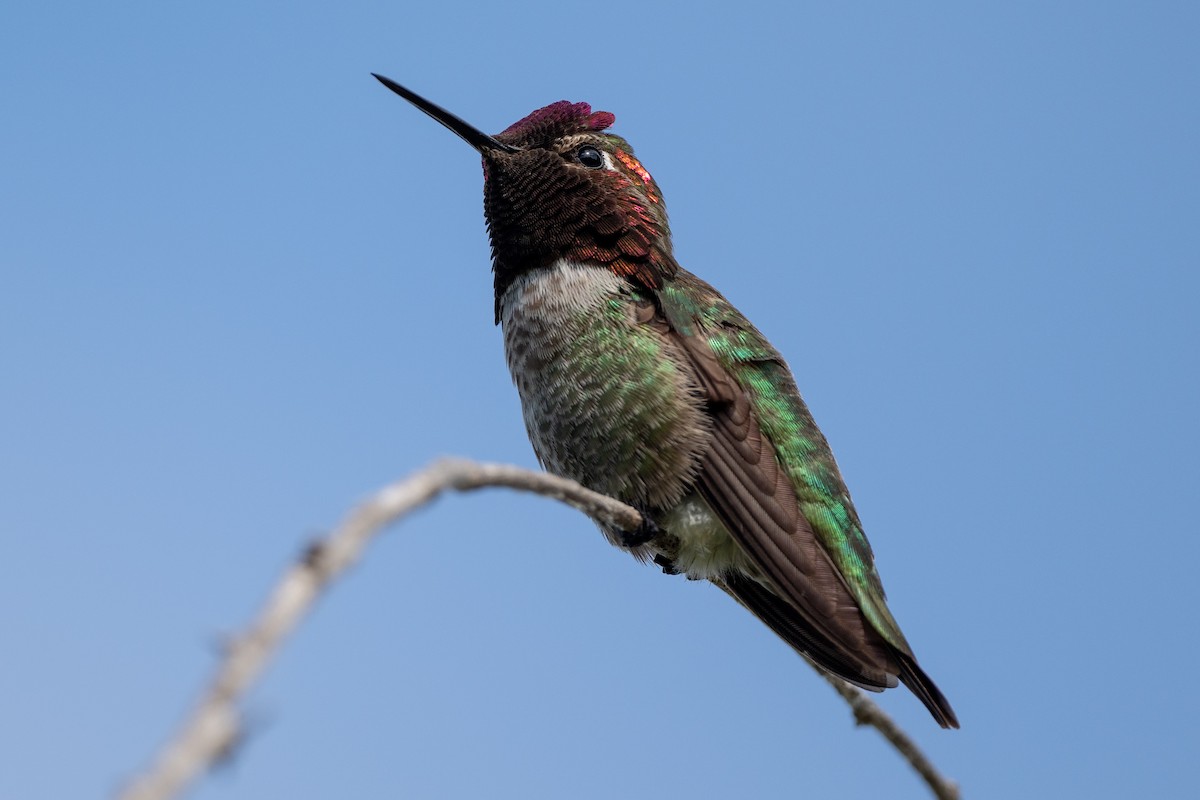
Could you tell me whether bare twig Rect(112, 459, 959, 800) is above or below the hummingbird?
below

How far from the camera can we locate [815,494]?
4613mm

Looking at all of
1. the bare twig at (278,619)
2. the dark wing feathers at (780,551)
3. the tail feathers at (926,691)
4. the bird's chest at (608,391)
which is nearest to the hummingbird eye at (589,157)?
the bird's chest at (608,391)

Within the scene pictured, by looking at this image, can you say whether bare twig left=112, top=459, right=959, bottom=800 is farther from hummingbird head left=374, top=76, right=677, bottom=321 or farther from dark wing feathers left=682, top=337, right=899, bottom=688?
hummingbird head left=374, top=76, right=677, bottom=321

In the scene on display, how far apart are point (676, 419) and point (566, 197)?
1213 mm

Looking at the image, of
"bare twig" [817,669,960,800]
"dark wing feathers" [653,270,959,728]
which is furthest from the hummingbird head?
"bare twig" [817,669,960,800]

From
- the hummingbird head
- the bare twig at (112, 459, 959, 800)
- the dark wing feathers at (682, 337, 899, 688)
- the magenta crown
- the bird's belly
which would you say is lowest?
the bare twig at (112, 459, 959, 800)

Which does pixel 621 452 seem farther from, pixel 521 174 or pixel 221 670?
pixel 221 670

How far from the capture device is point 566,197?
4.98 meters

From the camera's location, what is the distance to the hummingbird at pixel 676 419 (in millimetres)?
4285

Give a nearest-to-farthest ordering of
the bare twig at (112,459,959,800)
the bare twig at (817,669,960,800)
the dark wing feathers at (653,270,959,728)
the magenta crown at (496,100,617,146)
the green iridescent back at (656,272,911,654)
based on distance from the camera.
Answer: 1. the bare twig at (112,459,959,800)
2. the bare twig at (817,669,960,800)
3. the dark wing feathers at (653,270,959,728)
4. the green iridescent back at (656,272,911,654)
5. the magenta crown at (496,100,617,146)

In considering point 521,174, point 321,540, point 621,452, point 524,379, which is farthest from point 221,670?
point 521,174

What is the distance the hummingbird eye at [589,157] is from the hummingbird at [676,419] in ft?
0.21

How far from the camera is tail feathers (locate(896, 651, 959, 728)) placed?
400 centimetres

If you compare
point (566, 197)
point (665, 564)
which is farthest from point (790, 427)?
point (566, 197)
